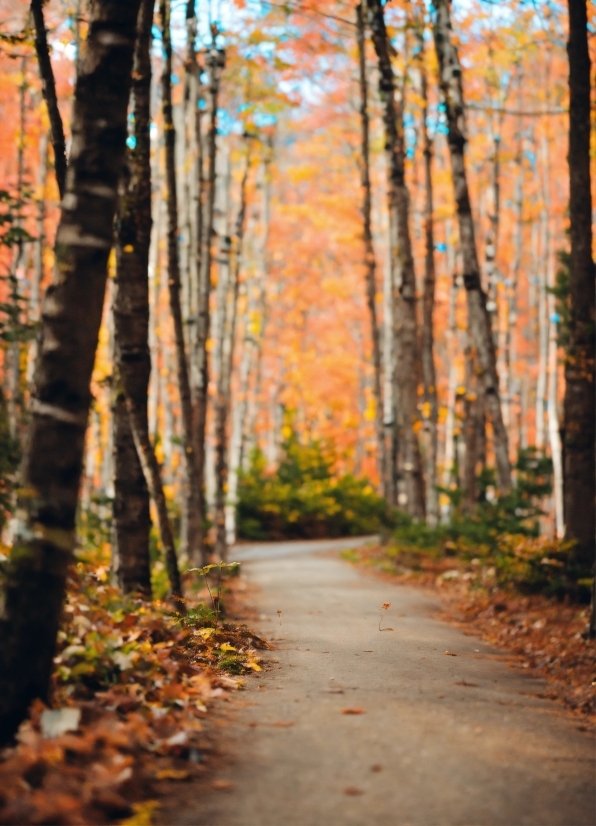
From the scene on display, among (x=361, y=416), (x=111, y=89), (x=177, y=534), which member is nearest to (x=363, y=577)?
(x=177, y=534)

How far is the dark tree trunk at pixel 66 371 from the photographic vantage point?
379 cm

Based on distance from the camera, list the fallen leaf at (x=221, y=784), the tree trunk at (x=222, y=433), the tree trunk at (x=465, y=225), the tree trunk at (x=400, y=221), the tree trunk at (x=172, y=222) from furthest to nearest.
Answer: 1. the tree trunk at (x=222, y=433)
2. the tree trunk at (x=400, y=221)
3. the tree trunk at (x=465, y=225)
4. the tree trunk at (x=172, y=222)
5. the fallen leaf at (x=221, y=784)

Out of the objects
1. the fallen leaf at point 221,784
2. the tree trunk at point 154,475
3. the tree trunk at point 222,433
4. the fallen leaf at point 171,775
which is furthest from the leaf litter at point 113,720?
the tree trunk at point 222,433

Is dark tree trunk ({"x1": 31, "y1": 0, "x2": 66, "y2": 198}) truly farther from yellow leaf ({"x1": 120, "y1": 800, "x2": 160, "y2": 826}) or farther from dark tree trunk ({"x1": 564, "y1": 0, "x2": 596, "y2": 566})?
dark tree trunk ({"x1": 564, "y1": 0, "x2": 596, "y2": 566})

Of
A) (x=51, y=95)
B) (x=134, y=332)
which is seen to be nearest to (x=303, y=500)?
(x=134, y=332)

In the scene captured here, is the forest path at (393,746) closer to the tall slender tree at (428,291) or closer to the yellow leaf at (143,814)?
the yellow leaf at (143,814)

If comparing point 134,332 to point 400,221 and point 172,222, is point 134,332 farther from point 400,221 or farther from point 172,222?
point 400,221

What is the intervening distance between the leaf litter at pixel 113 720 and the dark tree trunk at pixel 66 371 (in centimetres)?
30

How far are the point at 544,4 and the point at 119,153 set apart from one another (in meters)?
10.3

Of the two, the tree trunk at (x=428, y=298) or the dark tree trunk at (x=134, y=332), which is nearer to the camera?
the dark tree trunk at (x=134, y=332)

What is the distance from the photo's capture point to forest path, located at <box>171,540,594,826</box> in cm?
336

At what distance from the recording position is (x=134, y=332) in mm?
8234

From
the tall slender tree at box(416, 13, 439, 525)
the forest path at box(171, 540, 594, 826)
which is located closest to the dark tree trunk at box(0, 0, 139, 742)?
the forest path at box(171, 540, 594, 826)

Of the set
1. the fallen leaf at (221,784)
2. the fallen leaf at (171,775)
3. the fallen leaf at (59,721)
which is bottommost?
the fallen leaf at (221,784)
